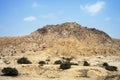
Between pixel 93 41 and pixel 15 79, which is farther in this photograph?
pixel 93 41

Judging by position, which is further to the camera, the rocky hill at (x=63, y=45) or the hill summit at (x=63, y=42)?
the hill summit at (x=63, y=42)

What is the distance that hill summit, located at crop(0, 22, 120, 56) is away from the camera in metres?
67.2

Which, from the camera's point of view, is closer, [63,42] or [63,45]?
[63,45]

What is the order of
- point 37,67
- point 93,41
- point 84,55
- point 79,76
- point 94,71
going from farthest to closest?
point 93,41
point 84,55
point 37,67
point 94,71
point 79,76

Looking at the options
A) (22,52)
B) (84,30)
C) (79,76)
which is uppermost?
(84,30)

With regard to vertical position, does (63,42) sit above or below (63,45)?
above

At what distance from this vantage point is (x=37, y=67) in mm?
34062

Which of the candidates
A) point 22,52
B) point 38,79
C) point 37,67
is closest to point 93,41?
point 22,52

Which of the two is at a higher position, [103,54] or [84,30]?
[84,30]

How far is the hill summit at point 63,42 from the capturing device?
2645 inches

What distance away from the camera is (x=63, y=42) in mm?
70125

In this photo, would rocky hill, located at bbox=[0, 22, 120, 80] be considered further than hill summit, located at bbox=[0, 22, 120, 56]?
No

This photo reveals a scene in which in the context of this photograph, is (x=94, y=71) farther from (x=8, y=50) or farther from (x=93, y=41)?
(x=93, y=41)

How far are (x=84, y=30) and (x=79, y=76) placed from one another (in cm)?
5463
